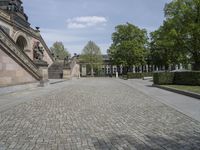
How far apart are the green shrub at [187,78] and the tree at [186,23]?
33.3ft

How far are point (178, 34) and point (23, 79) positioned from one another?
22206 mm

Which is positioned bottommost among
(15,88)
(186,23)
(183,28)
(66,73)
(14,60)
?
(15,88)

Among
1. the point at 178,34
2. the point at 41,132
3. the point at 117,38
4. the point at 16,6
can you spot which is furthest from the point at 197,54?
the point at 117,38

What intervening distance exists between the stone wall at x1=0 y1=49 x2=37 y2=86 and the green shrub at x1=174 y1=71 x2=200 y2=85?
1371 cm

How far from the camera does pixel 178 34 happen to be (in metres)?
36.9

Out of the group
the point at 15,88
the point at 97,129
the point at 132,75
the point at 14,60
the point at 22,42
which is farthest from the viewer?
the point at 132,75

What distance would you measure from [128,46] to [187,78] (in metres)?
43.6

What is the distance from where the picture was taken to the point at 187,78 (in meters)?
25.7

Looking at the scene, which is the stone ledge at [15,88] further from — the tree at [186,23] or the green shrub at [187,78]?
the tree at [186,23]

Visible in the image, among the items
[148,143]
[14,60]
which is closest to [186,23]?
[14,60]

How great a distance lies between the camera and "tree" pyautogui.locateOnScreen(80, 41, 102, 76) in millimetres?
93312

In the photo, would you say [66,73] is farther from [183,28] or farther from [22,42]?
[183,28]

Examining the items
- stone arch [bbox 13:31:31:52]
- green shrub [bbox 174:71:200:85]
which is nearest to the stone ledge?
green shrub [bbox 174:71:200:85]

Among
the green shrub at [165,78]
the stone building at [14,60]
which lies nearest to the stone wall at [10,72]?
the stone building at [14,60]
